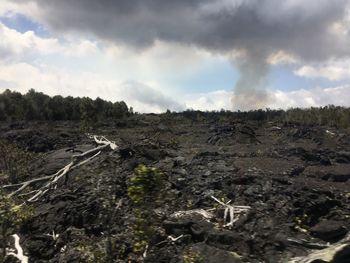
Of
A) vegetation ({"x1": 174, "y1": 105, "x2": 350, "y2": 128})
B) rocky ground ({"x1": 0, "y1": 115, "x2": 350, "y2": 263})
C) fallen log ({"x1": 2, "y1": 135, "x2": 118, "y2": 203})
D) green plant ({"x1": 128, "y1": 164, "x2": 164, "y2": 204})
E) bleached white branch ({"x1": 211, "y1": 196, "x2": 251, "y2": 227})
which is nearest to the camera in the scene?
green plant ({"x1": 128, "y1": 164, "x2": 164, "y2": 204})

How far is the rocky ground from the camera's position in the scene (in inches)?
522

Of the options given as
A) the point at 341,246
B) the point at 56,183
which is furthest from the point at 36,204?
the point at 341,246

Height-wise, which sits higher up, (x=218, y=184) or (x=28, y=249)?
(x=218, y=184)

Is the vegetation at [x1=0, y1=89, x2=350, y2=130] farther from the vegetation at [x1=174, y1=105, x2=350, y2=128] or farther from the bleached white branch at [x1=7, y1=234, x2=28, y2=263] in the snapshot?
the bleached white branch at [x1=7, y1=234, x2=28, y2=263]

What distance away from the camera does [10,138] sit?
111 feet

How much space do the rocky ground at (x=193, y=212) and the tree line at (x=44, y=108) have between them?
116 feet

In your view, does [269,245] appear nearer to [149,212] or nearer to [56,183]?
[149,212]

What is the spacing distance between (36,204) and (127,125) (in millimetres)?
32680

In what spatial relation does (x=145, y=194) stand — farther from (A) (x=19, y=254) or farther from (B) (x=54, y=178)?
(B) (x=54, y=178)

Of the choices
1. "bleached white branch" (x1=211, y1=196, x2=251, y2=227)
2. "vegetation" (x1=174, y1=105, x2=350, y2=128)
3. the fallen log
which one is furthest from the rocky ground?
"vegetation" (x1=174, y1=105, x2=350, y2=128)

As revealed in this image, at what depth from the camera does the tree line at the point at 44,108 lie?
2317 inches

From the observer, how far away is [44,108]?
63031 mm

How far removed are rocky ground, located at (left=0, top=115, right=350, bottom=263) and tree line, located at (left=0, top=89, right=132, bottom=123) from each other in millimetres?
35286

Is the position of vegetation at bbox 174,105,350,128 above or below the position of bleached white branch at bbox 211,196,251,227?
above
